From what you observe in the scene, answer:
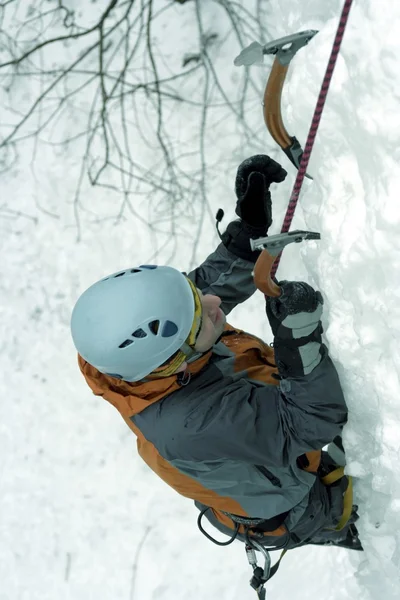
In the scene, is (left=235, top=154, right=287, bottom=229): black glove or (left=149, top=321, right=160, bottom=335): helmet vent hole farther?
(left=235, top=154, right=287, bottom=229): black glove

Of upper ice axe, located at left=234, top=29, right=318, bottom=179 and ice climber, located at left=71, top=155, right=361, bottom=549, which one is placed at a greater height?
upper ice axe, located at left=234, top=29, right=318, bottom=179

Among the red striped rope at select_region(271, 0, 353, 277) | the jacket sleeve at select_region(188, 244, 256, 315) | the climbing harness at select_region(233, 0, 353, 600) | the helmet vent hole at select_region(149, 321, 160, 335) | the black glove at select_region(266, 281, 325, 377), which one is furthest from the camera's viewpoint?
the jacket sleeve at select_region(188, 244, 256, 315)

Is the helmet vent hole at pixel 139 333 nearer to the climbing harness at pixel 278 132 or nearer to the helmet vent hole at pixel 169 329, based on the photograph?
the helmet vent hole at pixel 169 329

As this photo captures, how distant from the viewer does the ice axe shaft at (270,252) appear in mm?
1353

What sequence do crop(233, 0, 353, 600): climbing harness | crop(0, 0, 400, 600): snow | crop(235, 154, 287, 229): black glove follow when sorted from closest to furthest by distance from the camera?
1. crop(233, 0, 353, 600): climbing harness
2. crop(235, 154, 287, 229): black glove
3. crop(0, 0, 400, 600): snow

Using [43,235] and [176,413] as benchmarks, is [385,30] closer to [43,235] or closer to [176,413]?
[176,413]

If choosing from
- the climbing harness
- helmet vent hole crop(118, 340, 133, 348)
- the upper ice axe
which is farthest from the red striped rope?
helmet vent hole crop(118, 340, 133, 348)

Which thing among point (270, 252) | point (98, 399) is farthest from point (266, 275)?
point (98, 399)

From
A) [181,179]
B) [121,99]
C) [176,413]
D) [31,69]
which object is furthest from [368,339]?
[31,69]

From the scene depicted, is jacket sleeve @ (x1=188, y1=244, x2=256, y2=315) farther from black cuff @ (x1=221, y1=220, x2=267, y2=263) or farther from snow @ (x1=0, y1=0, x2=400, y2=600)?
snow @ (x1=0, y1=0, x2=400, y2=600)

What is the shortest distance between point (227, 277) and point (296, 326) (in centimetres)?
55

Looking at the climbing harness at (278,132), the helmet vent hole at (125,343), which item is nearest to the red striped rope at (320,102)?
the climbing harness at (278,132)

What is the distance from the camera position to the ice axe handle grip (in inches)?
55.2

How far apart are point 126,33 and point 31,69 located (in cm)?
58
